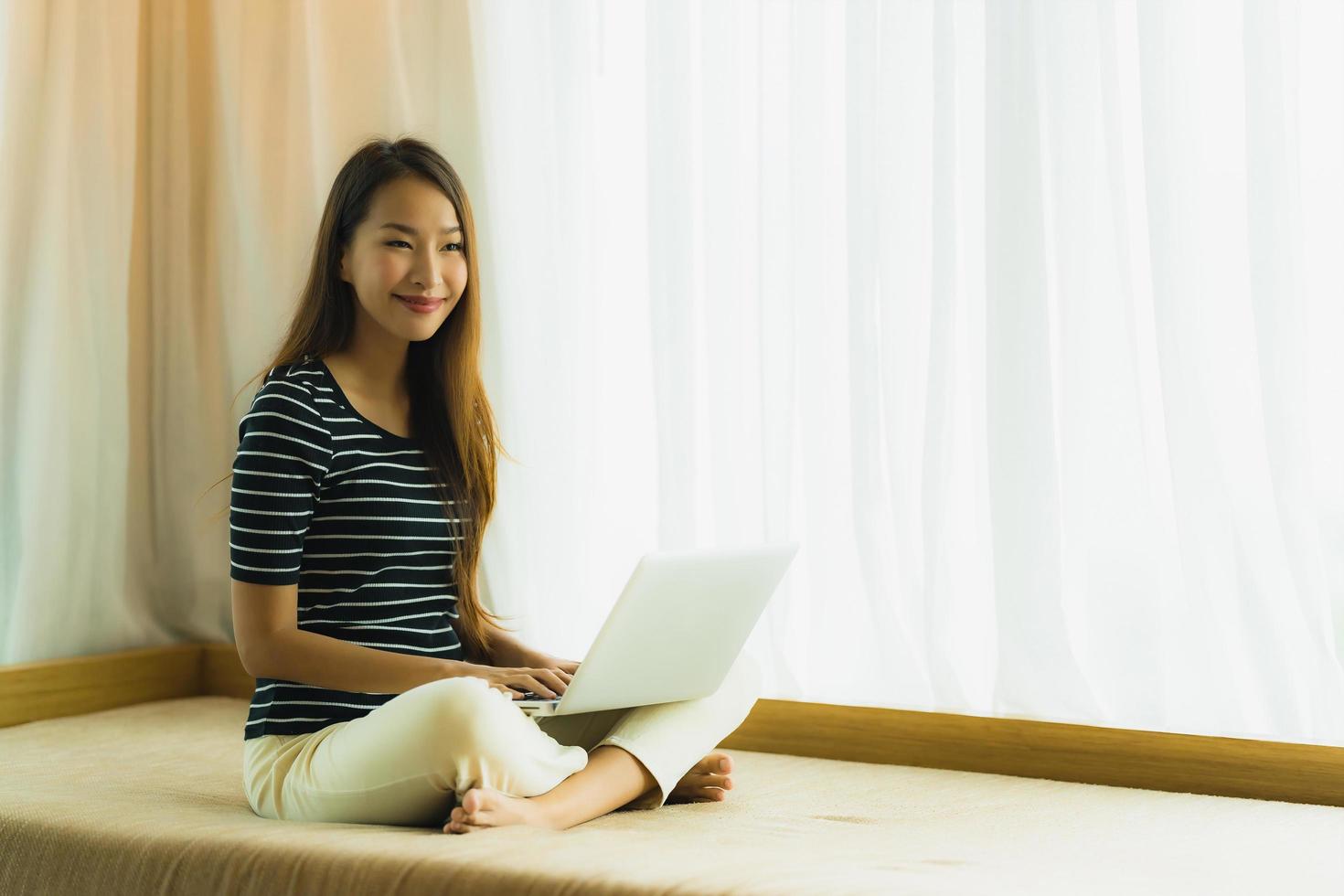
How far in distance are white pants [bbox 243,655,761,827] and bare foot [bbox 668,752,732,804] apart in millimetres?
50

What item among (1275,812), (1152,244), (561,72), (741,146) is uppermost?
(561,72)

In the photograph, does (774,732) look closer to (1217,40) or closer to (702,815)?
(702,815)

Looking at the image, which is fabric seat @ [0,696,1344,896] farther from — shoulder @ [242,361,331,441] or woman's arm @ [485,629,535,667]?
shoulder @ [242,361,331,441]

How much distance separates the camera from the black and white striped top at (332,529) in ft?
4.70

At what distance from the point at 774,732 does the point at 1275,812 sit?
0.70m

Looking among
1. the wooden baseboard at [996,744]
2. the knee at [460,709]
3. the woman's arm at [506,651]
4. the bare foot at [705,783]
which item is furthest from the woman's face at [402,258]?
the wooden baseboard at [996,744]

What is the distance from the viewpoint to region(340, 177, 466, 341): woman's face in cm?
161

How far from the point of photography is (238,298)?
2.48 metres

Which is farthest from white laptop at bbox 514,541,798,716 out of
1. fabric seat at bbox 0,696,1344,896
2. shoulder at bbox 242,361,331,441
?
shoulder at bbox 242,361,331,441

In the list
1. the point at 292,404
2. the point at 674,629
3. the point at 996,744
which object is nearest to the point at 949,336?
the point at 996,744

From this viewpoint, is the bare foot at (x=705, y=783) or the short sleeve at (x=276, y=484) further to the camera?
the bare foot at (x=705, y=783)

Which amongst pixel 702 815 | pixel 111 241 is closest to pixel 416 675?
pixel 702 815

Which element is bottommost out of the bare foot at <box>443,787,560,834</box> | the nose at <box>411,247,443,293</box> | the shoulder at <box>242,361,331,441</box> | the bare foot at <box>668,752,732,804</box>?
the bare foot at <box>668,752,732,804</box>

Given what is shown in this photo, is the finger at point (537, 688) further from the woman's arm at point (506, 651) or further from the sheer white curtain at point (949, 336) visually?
the sheer white curtain at point (949, 336)
